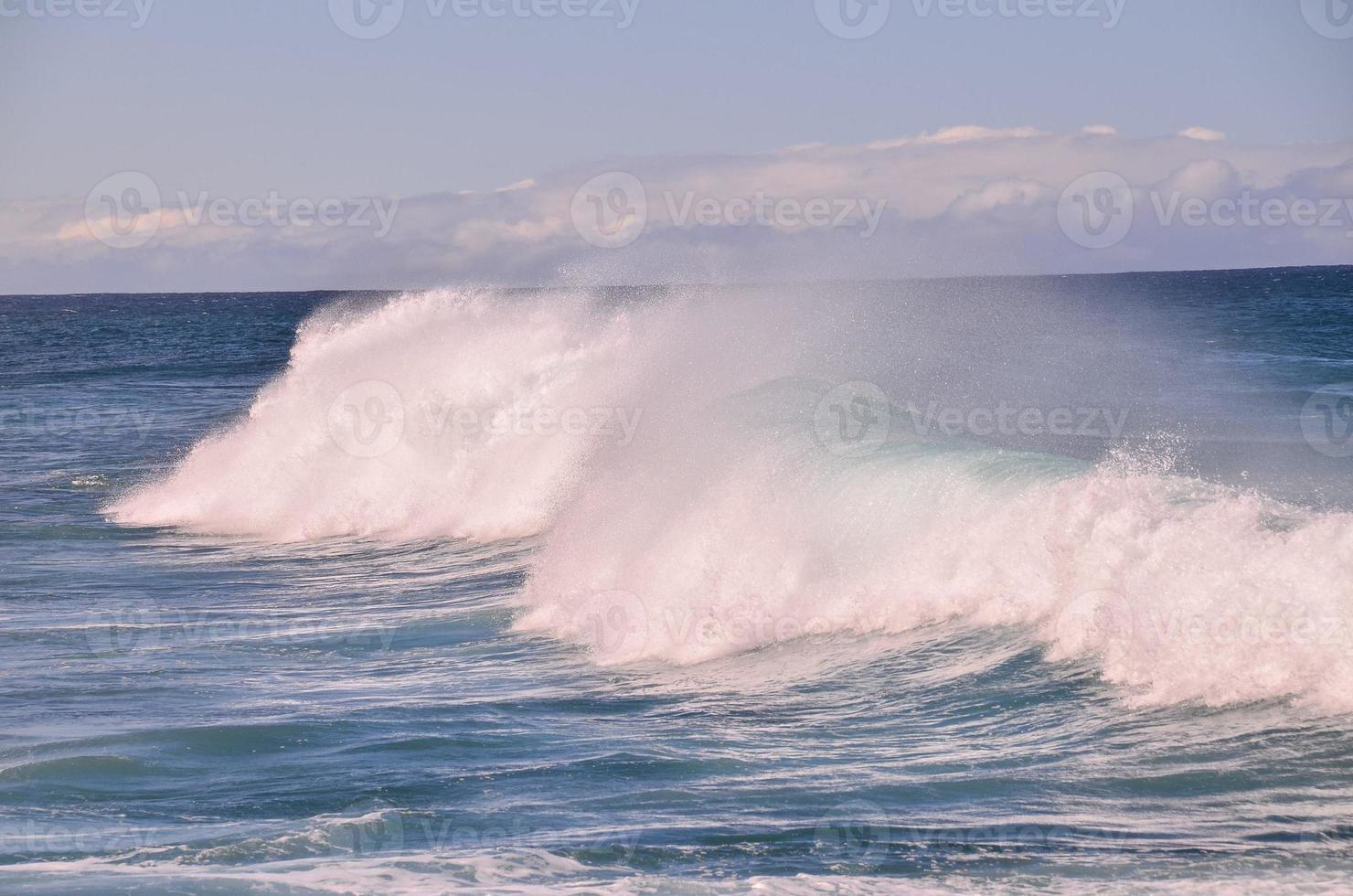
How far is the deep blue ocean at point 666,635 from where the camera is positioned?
6.96 metres

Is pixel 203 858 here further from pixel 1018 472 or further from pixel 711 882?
pixel 1018 472

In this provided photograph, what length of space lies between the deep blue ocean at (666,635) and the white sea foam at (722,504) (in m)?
0.05

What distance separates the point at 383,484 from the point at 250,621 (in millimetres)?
8307

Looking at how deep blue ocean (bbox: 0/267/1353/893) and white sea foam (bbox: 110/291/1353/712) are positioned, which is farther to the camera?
white sea foam (bbox: 110/291/1353/712)

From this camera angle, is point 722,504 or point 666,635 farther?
point 722,504

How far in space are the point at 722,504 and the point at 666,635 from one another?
2.64m

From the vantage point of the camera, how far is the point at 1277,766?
7547mm

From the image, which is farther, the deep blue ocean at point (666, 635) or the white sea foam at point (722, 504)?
the white sea foam at point (722, 504)

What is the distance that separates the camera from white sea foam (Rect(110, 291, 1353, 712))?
919 cm

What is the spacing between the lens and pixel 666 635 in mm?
12281

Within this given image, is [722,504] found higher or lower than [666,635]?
higher

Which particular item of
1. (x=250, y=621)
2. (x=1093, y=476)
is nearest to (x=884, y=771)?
(x=1093, y=476)

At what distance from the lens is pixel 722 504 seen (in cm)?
1464

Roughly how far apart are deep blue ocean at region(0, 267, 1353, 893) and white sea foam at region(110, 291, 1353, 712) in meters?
0.05
